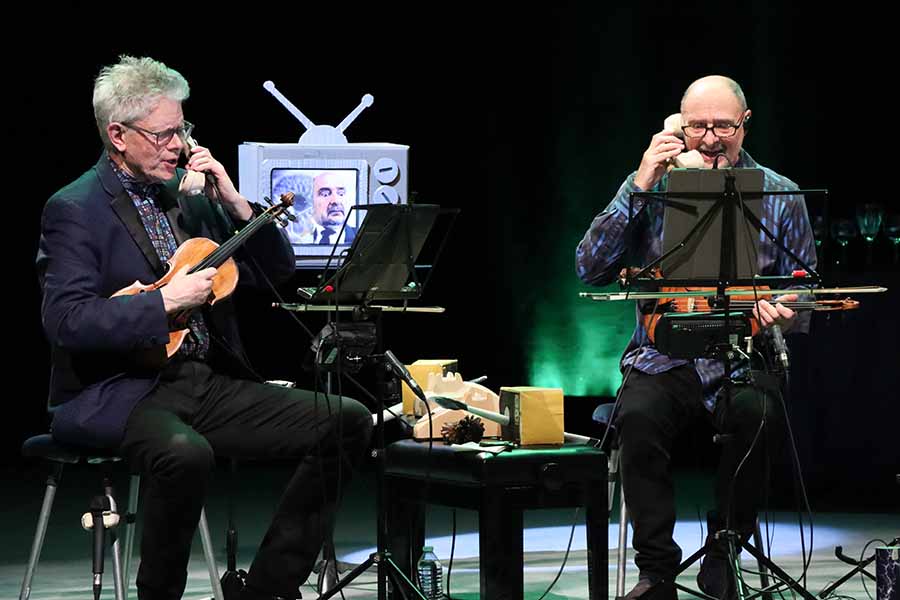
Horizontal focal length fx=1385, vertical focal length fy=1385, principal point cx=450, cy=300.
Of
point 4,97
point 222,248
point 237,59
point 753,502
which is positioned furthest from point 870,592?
point 4,97

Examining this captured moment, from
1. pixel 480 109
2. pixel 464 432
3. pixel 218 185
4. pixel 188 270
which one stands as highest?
pixel 480 109

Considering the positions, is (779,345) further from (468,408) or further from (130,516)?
(130,516)

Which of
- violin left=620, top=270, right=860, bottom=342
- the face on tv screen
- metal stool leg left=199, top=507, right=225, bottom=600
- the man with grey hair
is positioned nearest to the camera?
the man with grey hair

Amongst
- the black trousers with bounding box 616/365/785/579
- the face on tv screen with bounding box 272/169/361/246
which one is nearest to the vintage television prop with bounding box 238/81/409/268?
the face on tv screen with bounding box 272/169/361/246

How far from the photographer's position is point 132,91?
372cm

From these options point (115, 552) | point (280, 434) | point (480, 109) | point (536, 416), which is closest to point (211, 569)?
point (115, 552)

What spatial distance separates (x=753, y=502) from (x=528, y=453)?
Answer: 0.72 m

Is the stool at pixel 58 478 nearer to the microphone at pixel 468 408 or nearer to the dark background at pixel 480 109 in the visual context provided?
the microphone at pixel 468 408

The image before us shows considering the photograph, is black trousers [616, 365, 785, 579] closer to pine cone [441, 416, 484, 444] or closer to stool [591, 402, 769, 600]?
stool [591, 402, 769, 600]

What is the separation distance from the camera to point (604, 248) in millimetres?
4105

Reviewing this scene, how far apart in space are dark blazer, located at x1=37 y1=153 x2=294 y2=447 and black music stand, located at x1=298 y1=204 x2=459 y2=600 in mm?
480

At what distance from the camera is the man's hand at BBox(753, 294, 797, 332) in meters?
3.71

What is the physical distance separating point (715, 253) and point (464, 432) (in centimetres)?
87

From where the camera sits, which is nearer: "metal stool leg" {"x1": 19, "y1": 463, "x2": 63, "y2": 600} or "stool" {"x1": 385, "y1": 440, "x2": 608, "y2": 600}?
"stool" {"x1": 385, "y1": 440, "x2": 608, "y2": 600}
